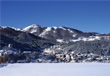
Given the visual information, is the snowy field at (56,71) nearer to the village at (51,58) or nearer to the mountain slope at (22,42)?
the village at (51,58)

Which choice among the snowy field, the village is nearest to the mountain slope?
the village

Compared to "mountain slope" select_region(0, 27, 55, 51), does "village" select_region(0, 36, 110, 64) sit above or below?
below

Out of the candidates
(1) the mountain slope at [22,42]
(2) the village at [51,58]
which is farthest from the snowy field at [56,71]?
(1) the mountain slope at [22,42]

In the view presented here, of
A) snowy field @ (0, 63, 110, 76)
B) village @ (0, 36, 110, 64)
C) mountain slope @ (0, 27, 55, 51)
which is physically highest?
mountain slope @ (0, 27, 55, 51)

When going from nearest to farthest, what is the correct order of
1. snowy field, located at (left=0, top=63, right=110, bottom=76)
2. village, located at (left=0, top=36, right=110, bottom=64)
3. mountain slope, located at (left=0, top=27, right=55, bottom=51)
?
1. snowy field, located at (left=0, top=63, right=110, bottom=76)
2. village, located at (left=0, top=36, right=110, bottom=64)
3. mountain slope, located at (left=0, top=27, right=55, bottom=51)

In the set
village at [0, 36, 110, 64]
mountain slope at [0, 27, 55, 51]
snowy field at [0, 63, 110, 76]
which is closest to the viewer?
snowy field at [0, 63, 110, 76]

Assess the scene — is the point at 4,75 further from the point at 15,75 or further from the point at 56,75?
the point at 56,75

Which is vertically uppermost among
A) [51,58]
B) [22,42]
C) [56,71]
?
[22,42]

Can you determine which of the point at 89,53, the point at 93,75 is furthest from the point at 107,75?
the point at 89,53

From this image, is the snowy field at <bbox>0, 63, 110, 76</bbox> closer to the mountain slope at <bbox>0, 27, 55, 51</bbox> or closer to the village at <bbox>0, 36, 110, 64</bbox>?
the village at <bbox>0, 36, 110, 64</bbox>

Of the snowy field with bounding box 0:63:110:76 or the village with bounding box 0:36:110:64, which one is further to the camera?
the village with bounding box 0:36:110:64

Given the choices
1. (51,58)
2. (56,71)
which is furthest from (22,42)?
(56,71)

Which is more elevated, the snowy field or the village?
the village

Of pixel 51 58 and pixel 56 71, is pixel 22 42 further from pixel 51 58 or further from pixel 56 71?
pixel 56 71
